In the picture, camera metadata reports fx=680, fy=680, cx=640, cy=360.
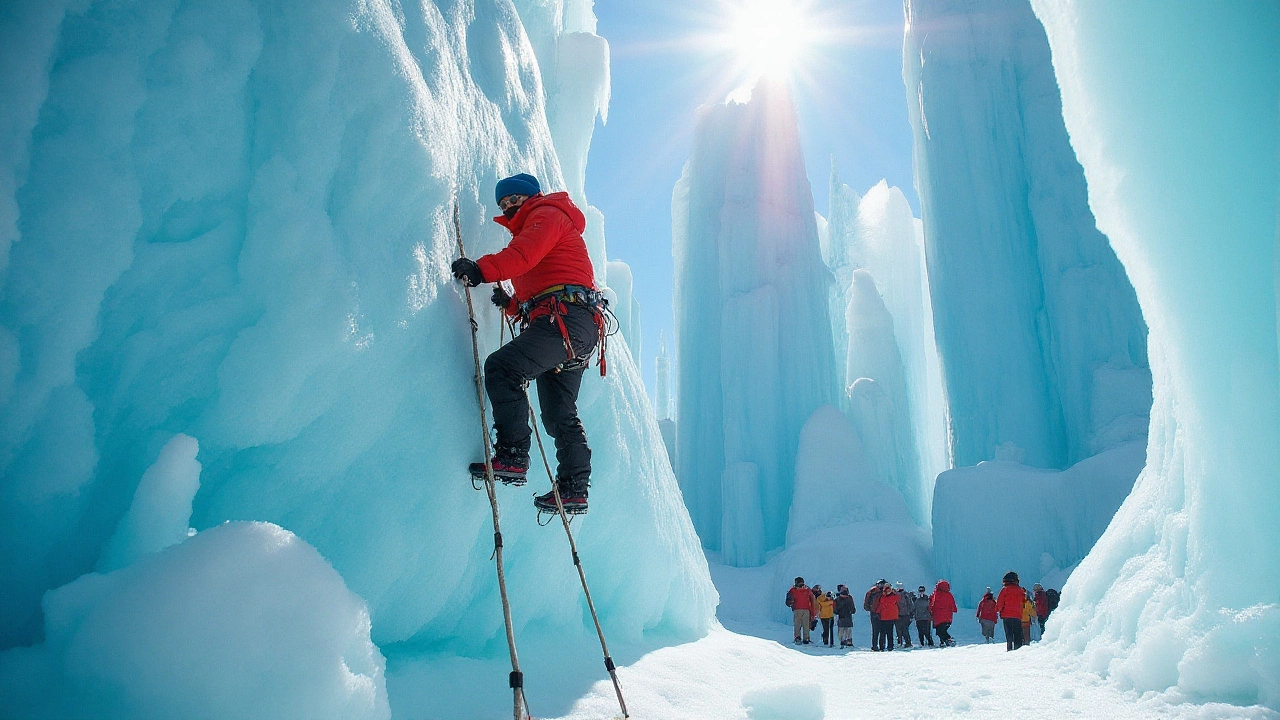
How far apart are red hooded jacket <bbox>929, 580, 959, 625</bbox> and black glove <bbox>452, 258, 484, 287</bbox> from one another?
30.7ft

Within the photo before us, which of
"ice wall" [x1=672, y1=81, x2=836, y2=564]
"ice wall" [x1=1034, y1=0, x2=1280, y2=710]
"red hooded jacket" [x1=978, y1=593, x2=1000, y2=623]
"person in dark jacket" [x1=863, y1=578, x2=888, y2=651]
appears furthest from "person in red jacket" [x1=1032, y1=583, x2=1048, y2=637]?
"ice wall" [x1=672, y1=81, x2=836, y2=564]

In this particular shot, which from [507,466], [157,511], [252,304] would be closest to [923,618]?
[507,466]

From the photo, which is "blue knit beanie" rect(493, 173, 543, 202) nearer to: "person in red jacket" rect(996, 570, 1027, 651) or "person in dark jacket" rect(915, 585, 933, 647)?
"person in red jacket" rect(996, 570, 1027, 651)

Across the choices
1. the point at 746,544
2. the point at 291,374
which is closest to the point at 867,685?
the point at 291,374

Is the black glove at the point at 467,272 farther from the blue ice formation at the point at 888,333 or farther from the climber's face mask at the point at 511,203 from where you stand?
the blue ice formation at the point at 888,333

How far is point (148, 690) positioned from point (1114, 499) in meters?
16.0

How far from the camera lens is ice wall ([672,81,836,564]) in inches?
912

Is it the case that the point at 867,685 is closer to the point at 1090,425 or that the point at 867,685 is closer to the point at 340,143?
the point at 340,143

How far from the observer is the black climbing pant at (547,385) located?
113 inches

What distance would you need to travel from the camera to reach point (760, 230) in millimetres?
25922

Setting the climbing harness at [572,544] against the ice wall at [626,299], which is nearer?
the climbing harness at [572,544]

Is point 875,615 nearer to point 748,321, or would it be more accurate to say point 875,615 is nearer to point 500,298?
point 500,298

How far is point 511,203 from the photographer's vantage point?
3293mm

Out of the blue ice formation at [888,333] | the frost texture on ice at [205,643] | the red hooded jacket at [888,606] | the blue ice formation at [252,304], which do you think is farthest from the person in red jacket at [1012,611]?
the blue ice formation at [888,333]
